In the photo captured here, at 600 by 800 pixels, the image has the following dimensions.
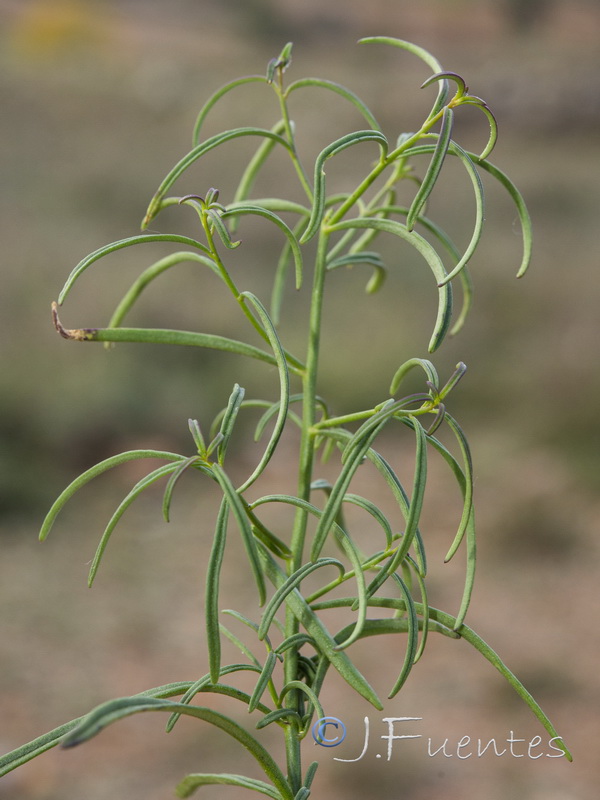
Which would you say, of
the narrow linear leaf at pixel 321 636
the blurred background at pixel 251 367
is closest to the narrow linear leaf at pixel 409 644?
the narrow linear leaf at pixel 321 636

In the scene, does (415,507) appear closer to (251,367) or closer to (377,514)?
(377,514)

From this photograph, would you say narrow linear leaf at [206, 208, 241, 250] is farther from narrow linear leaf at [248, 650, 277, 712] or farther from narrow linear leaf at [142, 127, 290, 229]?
narrow linear leaf at [248, 650, 277, 712]

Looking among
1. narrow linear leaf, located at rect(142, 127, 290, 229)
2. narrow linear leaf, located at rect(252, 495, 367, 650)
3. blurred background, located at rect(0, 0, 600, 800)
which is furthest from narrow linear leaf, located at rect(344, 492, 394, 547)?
blurred background, located at rect(0, 0, 600, 800)

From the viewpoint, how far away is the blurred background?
1.15 m

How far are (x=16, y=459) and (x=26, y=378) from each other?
255 millimetres

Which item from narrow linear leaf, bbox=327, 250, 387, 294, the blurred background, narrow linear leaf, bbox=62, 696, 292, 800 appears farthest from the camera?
the blurred background

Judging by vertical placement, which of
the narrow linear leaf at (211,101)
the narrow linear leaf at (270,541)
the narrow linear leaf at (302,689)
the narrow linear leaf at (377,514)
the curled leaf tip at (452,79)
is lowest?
the narrow linear leaf at (302,689)

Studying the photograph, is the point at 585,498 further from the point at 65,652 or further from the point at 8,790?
the point at 8,790

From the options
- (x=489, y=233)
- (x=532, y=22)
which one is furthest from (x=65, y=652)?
(x=532, y=22)

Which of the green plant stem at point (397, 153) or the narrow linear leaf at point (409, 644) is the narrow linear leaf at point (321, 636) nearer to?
the narrow linear leaf at point (409, 644)

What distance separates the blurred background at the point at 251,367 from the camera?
1.15m

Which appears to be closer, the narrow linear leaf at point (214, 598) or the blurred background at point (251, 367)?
the narrow linear leaf at point (214, 598)

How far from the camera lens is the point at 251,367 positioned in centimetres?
207

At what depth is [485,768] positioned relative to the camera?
1.04 m
